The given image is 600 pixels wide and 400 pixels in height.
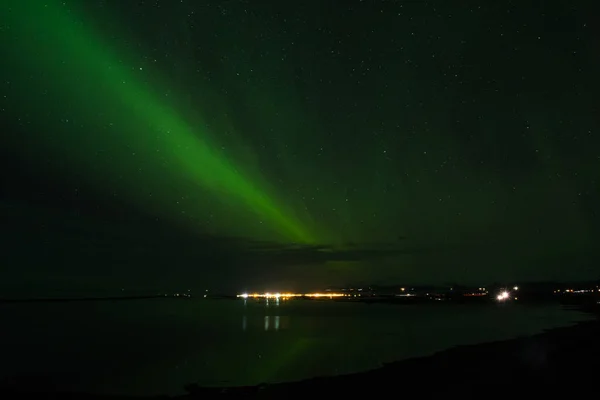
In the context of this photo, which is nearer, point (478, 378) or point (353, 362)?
point (478, 378)

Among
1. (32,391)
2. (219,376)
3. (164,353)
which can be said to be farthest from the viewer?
(164,353)

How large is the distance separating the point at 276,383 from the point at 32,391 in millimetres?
10392

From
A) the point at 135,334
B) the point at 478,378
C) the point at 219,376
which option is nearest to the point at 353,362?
the point at 219,376

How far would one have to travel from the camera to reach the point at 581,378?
67.8 feet

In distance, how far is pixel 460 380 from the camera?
21938 millimetres

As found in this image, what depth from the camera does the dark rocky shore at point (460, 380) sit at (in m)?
19.5

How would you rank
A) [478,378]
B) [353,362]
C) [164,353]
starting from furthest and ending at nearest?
[164,353] < [353,362] < [478,378]

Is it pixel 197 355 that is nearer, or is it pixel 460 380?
pixel 460 380

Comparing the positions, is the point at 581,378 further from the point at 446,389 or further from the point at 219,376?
the point at 219,376

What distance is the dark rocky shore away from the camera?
19.5 metres

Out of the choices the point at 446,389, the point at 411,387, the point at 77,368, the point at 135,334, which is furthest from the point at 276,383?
the point at 135,334

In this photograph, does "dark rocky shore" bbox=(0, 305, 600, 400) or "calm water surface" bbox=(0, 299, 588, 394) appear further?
"calm water surface" bbox=(0, 299, 588, 394)

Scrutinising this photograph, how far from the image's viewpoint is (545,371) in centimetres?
2303

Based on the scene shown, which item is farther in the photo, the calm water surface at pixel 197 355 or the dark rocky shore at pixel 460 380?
the calm water surface at pixel 197 355
